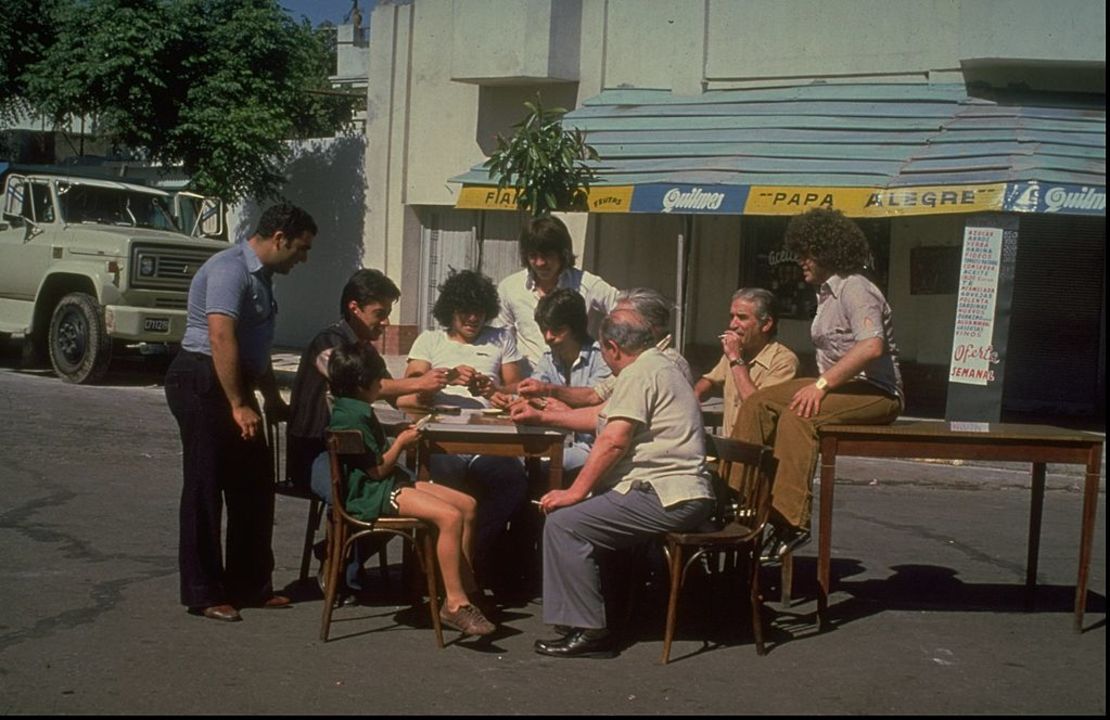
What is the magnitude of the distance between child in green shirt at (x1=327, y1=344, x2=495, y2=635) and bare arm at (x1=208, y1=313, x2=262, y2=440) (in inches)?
15.4

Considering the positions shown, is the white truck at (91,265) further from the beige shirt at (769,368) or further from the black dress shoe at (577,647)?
the black dress shoe at (577,647)

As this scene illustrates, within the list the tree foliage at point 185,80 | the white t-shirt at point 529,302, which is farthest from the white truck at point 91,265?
the white t-shirt at point 529,302

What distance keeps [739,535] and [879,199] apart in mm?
9766

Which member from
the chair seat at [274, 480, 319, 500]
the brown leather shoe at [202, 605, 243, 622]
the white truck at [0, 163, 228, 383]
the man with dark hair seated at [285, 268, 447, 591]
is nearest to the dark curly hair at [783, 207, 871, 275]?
the man with dark hair seated at [285, 268, 447, 591]

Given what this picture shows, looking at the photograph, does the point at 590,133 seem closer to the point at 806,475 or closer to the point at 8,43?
the point at 8,43

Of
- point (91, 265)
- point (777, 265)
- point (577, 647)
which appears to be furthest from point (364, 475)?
point (777, 265)

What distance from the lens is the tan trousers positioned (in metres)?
6.89

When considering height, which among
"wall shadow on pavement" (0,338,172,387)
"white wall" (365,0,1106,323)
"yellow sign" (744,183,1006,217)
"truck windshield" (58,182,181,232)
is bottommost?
"wall shadow on pavement" (0,338,172,387)

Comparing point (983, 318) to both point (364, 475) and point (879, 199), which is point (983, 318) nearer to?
point (879, 199)

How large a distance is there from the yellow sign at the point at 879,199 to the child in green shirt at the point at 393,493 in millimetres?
9060

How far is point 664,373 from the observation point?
21.0ft

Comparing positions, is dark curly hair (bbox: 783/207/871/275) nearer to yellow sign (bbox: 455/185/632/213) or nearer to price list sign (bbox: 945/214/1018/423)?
price list sign (bbox: 945/214/1018/423)

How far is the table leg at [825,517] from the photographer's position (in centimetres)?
683

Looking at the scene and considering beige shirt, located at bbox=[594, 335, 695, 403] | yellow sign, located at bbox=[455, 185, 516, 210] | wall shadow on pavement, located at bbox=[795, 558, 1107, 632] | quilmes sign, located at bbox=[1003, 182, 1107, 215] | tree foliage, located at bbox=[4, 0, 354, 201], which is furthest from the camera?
tree foliage, located at bbox=[4, 0, 354, 201]
